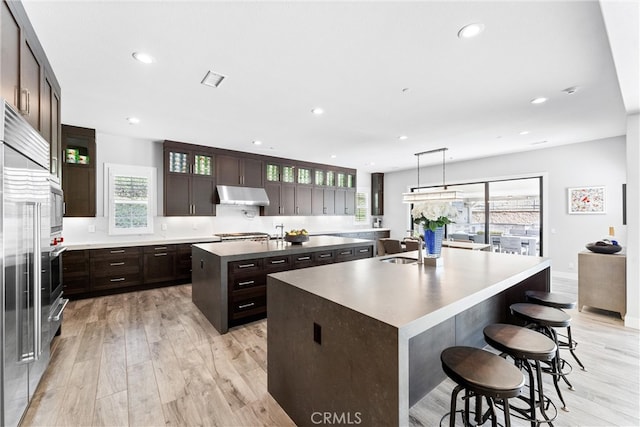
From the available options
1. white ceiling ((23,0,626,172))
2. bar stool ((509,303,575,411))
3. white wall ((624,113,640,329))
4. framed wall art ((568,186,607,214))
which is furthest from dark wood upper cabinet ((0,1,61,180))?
framed wall art ((568,186,607,214))

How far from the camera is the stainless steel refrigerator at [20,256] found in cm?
144

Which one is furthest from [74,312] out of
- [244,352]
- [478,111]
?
[478,111]

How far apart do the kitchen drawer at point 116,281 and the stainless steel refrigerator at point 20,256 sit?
269 cm

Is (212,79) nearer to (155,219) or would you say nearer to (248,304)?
(248,304)

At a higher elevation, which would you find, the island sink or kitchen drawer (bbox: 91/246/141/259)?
the island sink

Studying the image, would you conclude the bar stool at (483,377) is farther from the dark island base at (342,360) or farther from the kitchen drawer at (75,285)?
the kitchen drawer at (75,285)

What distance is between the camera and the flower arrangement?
219cm

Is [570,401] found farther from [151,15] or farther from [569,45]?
[151,15]

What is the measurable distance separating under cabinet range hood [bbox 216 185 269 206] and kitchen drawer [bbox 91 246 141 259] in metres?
1.67

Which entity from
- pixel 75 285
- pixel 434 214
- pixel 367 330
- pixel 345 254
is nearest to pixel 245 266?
pixel 345 254

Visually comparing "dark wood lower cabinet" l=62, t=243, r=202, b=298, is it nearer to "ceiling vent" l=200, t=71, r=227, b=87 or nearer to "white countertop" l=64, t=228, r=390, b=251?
"white countertop" l=64, t=228, r=390, b=251

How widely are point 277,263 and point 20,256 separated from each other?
7.32 feet

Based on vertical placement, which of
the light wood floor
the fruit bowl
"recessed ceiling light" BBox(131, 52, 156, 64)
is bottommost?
the light wood floor

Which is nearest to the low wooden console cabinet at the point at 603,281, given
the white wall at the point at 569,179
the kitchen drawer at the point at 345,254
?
the white wall at the point at 569,179
